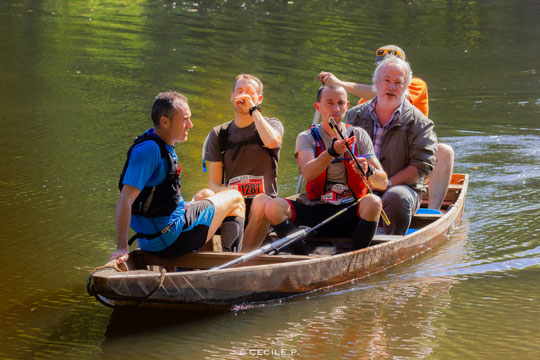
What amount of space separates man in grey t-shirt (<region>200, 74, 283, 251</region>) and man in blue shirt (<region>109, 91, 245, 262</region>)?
0.60 metres

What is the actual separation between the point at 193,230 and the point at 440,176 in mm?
2713

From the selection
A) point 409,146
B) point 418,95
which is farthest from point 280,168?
point 409,146

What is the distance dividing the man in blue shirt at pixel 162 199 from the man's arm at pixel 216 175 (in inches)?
25.0

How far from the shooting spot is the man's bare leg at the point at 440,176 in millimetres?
7047

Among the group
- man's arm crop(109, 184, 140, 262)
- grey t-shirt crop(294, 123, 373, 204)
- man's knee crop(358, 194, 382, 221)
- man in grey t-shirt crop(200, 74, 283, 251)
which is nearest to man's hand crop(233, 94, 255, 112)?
man in grey t-shirt crop(200, 74, 283, 251)

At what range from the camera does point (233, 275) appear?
496 centimetres

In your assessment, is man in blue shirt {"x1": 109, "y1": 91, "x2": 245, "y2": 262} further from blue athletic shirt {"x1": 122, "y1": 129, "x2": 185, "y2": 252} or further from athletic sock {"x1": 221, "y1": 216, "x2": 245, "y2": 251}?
athletic sock {"x1": 221, "y1": 216, "x2": 245, "y2": 251}

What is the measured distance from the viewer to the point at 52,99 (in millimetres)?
11445

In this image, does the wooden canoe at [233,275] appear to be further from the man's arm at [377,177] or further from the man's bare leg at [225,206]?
the man's arm at [377,177]

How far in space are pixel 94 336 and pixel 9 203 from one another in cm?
278

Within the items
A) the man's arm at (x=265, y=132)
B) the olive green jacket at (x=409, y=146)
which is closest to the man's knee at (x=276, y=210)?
the man's arm at (x=265, y=132)

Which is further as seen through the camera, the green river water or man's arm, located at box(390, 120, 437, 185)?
man's arm, located at box(390, 120, 437, 185)

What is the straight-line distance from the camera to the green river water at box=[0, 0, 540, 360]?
16.2 ft

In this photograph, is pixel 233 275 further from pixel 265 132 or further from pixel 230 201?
pixel 265 132
